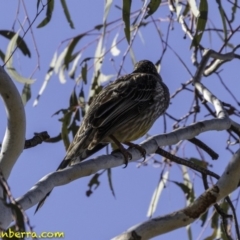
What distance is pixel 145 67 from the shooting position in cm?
569

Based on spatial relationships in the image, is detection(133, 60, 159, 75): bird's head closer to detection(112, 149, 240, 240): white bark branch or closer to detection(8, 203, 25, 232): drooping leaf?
detection(112, 149, 240, 240): white bark branch

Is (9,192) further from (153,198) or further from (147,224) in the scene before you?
(153,198)

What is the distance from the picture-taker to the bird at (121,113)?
4429mm

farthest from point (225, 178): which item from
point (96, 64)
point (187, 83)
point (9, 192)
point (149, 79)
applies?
point (96, 64)

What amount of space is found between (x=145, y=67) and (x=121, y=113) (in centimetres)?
97

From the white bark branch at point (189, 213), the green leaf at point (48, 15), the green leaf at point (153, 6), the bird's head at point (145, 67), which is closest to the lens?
the white bark branch at point (189, 213)

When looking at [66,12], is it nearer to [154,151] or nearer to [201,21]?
[201,21]

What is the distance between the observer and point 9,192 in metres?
2.21

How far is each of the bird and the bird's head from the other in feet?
0.85

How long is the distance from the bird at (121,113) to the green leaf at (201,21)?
609 mm

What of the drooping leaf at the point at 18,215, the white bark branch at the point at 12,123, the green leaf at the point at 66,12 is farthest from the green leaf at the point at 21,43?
the drooping leaf at the point at 18,215

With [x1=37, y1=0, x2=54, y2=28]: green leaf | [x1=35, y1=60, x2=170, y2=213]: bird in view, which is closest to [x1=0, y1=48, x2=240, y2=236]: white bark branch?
[x1=35, y1=60, x2=170, y2=213]: bird

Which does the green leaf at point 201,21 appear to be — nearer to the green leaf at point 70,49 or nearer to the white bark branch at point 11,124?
the white bark branch at point 11,124

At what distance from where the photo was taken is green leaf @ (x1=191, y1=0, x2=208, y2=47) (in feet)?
13.7
